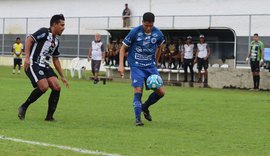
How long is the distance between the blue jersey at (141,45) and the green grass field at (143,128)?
109cm

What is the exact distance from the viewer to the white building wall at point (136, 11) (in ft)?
106

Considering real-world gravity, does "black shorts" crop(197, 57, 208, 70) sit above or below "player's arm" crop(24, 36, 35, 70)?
below

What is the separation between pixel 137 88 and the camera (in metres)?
11.4

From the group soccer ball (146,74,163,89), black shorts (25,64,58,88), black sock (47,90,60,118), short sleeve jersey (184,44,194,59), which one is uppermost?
short sleeve jersey (184,44,194,59)

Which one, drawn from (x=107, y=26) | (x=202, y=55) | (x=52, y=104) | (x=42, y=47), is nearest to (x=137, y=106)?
(x=52, y=104)

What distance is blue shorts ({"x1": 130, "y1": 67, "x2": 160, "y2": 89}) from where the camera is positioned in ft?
37.3

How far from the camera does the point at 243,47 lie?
100ft

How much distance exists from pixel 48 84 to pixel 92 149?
353 cm

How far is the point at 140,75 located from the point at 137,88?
251 millimetres

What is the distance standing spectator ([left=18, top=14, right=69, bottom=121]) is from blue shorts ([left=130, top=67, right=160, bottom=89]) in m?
1.36

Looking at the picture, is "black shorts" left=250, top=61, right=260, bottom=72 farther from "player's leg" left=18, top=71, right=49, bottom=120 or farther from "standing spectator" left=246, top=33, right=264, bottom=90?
"player's leg" left=18, top=71, right=49, bottom=120

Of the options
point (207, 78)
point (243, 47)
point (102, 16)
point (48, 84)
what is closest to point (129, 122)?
point (48, 84)

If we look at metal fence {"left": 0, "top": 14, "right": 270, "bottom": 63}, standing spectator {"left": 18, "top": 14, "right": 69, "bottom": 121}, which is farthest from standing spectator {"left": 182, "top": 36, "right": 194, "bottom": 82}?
standing spectator {"left": 18, "top": 14, "right": 69, "bottom": 121}

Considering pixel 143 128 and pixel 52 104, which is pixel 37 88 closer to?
pixel 52 104
